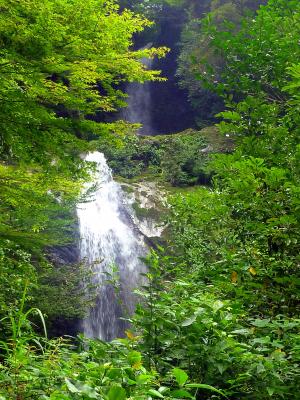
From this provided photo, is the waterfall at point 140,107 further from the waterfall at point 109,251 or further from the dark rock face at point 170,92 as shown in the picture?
the waterfall at point 109,251

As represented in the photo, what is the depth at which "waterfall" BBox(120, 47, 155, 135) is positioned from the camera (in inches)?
1102

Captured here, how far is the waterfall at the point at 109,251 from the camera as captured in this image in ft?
45.5

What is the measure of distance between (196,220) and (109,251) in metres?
11.1

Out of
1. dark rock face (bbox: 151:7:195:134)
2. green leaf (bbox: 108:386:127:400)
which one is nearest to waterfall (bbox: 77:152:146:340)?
dark rock face (bbox: 151:7:195:134)

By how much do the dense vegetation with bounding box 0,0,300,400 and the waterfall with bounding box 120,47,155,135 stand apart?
2163cm

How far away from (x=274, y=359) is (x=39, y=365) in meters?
1.03

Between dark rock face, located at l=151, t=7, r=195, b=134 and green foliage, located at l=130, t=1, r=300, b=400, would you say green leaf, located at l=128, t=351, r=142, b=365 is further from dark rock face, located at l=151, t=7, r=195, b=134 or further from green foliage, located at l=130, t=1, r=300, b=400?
dark rock face, located at l=151, t=7, r=195, b=134

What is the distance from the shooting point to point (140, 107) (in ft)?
93.8

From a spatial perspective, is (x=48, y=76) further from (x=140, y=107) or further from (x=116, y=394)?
(x=140, y=107)

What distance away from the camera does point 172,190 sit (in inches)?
758

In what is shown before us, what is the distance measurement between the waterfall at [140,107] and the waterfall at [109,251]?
1024 centimetres

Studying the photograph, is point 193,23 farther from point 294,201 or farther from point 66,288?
point 294,201

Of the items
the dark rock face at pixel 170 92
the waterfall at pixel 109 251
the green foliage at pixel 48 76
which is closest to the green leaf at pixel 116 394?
the green foliage at pixel 48 76

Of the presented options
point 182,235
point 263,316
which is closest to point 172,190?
point 182,235
